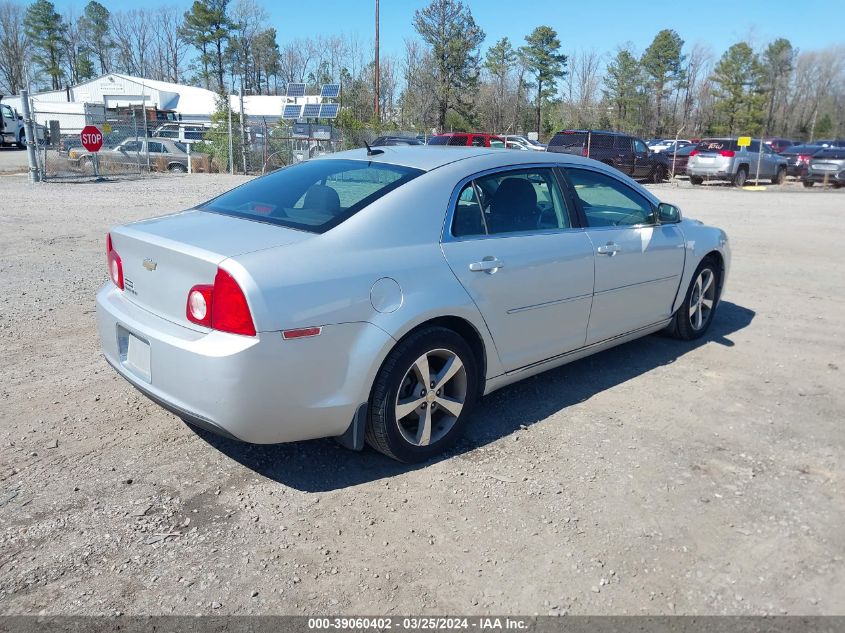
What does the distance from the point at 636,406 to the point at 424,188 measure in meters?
2.01

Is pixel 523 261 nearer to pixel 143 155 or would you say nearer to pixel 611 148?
pixel 611 148

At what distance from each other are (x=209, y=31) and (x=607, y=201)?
78828mm

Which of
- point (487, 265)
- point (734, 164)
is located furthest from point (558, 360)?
point (734, 164)

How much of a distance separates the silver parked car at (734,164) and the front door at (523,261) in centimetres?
2240

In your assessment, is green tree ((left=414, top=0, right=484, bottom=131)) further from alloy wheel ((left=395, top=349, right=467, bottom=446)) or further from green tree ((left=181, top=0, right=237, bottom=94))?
alloy wheel ((left=395, top=349, right=467, bottom=446))

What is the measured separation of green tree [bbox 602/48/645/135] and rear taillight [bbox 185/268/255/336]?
62.3m

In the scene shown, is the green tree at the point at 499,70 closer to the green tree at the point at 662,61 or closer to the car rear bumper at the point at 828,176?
the green tree at the point at 662,61

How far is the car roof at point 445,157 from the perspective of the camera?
3939 mm

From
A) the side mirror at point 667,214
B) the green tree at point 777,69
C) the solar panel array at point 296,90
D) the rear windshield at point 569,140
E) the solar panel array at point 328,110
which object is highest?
the green tree at point 777,69

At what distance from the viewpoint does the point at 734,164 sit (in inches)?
944

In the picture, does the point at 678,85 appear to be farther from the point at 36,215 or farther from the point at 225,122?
the point at 36,215

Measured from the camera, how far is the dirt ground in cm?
264

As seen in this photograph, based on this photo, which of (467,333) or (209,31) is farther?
(209,31)

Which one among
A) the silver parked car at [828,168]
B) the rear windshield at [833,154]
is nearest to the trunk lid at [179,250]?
the silver parked car at [828,168]
